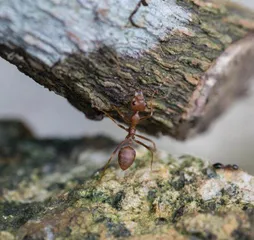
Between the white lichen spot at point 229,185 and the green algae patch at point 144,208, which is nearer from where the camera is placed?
the green algae patch at point 144,208

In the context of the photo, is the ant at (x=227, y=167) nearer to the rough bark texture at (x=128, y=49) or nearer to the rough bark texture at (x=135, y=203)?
the rough bark texture at (x=135, y=203)

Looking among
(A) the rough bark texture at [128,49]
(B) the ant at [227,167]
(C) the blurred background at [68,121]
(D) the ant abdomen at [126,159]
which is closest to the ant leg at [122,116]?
(A) the rough bark texture at [128,49]

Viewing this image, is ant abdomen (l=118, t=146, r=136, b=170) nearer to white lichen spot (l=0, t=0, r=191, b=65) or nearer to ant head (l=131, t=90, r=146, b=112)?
ant head (l=131, t=90, r=146, b=112)

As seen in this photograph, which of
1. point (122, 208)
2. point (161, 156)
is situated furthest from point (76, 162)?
point (122, 208)

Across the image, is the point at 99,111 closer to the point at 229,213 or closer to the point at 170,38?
the point at 170,38

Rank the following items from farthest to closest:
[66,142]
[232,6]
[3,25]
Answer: [66,142] < [232,6] < [3,25]

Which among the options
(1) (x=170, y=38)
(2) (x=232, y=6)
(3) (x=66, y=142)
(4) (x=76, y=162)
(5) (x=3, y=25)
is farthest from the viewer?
(3) (x=66, y=142)

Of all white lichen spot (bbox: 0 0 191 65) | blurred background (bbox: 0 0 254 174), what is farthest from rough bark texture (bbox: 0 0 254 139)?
blurred background (bbox: 0 0 254 174)
